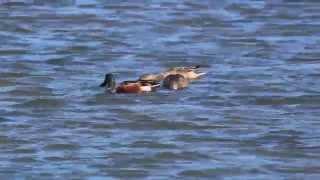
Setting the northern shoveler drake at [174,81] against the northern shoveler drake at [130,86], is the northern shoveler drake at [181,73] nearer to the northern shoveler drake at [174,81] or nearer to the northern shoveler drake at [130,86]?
the northern shoveler drake at [174,81]

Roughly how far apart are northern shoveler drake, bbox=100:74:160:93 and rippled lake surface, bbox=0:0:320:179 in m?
0.08

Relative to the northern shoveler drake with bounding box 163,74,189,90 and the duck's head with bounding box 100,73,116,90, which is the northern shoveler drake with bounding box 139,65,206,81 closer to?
the northern shoveler drake with bounding box 163,74,189,90

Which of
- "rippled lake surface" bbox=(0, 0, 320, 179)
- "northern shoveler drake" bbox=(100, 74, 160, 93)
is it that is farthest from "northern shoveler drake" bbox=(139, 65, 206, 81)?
"northern shoveler drake" bbox=(100, 74, 160, 93)

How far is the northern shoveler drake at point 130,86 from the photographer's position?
1545 cm

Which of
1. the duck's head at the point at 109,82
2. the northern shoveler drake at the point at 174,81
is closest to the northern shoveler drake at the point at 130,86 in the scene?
the duck's head at the point at 109,82

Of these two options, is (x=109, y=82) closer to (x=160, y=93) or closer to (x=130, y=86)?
(x=130, y=86)

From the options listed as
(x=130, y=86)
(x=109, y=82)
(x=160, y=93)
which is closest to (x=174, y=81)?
(x=160, y=93)

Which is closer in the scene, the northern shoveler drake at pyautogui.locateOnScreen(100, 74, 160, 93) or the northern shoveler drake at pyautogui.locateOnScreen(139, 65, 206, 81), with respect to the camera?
the northern shoveler drake at pyautogui.locateOnScreen(100, 74, 160, 93)

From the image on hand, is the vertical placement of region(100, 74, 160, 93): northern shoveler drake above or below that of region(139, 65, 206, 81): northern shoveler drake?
below

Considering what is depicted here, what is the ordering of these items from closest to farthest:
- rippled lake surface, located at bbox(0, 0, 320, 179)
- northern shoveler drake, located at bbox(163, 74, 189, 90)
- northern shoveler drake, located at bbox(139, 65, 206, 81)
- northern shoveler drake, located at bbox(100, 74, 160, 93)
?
1. rippled lake surface, located at bbox(0, 0, 320, 179)
2. northern shoveler drake, located at bbox(100, 74, 160, 93)
3. northern shoveler drake, located at bbox(163, 74, 189, 90)
4. northern shoveler drake, located at bbox(139, 65, 206, 81)

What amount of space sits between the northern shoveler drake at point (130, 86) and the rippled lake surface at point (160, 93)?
0.27 ft

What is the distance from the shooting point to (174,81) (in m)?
15.7

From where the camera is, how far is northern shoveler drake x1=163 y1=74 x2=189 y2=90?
15.7 metres

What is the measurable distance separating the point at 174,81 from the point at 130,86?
0.43 m
